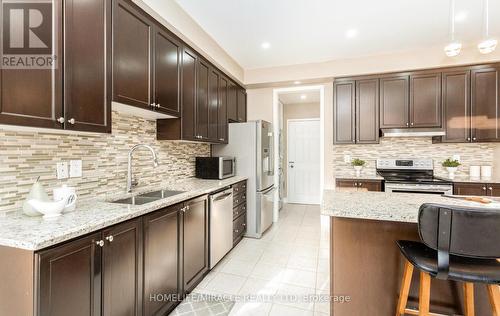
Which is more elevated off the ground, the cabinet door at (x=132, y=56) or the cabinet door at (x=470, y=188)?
the cabinet door at (x=132, y=56)

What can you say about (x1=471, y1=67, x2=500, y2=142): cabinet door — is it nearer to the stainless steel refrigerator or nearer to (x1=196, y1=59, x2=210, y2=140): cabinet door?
the stainless steel refrigerator

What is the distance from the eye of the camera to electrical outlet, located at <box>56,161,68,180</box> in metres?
1.65

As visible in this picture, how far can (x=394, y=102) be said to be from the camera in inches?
145

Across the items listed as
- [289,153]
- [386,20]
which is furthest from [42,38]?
[289,153]

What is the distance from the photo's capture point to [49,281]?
1071 millimetres

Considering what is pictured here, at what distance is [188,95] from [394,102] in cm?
309

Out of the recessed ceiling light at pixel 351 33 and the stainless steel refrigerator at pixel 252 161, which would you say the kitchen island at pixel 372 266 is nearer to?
the stainless steel refrigerator at pixel 252 161

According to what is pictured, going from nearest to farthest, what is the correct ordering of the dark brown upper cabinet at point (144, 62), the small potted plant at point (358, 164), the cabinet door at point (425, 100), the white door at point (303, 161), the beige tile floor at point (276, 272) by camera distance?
the dark brown upper cabinet at point (144, 62) < the beige tile floor at point (276, 272) < the cabinet door at point (425, 100) < the small potted plant at point (358, 164) < the white door at point (303, 161)

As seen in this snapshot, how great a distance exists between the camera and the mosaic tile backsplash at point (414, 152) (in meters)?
3.60

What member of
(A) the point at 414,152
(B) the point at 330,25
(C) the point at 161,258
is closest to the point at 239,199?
(C) the point at 161,258

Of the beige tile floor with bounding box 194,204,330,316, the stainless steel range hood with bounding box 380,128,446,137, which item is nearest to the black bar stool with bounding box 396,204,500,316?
the beige tile floor with bounding box 194,204,330,316

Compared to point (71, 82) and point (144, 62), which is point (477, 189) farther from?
point (71, 82)

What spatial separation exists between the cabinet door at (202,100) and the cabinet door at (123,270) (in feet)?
5.05

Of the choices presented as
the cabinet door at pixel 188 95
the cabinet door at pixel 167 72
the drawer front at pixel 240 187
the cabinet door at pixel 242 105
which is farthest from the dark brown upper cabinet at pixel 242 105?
the cabinet door at pixel 167 72
